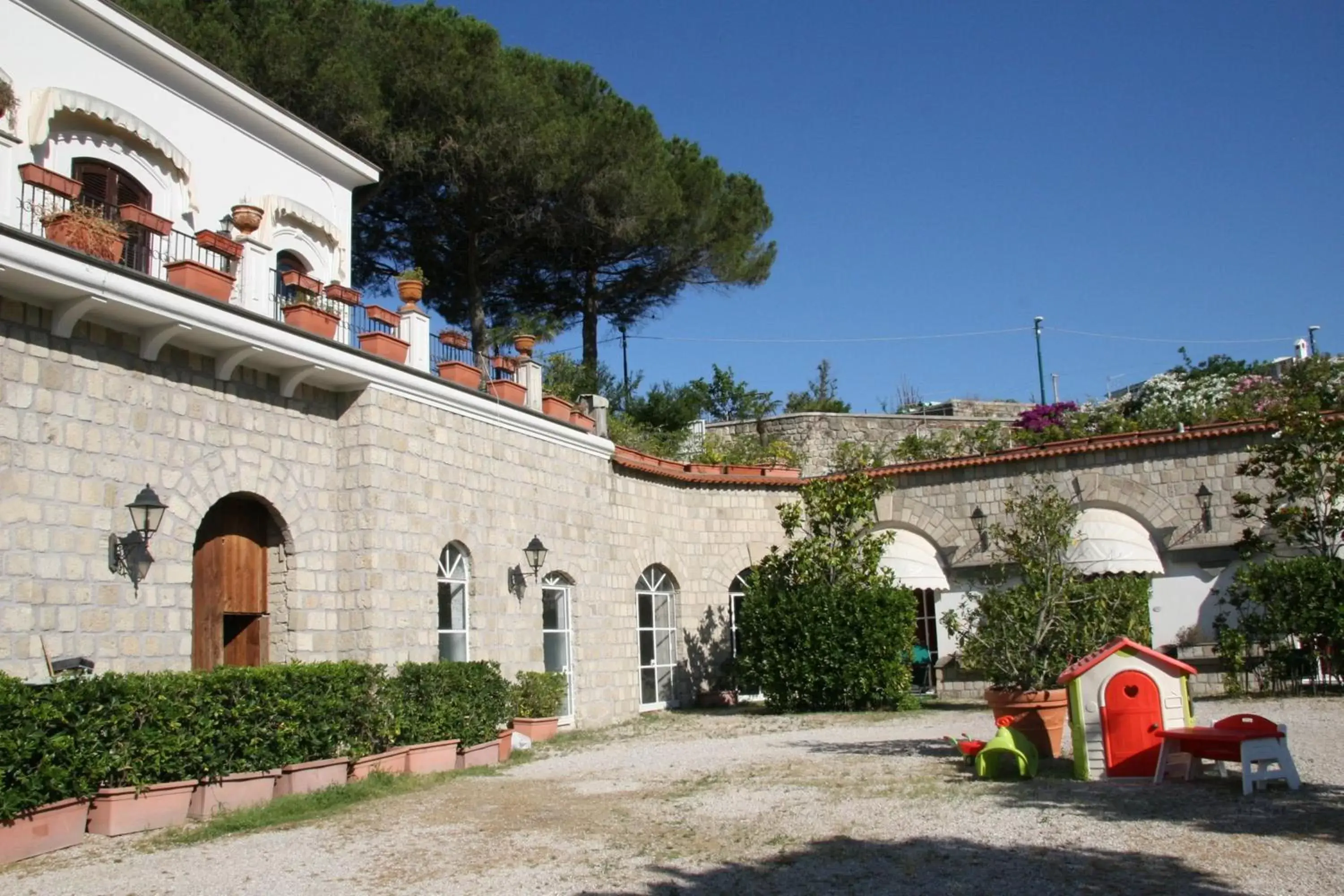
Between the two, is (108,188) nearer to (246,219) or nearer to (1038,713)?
(246,219)

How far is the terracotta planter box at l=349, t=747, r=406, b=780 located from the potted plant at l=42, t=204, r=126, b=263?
498cm

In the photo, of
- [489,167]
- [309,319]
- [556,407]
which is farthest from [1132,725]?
[489,167]

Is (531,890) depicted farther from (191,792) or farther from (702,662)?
(702,662)

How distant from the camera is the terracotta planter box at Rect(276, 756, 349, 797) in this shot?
→ 1005 cm

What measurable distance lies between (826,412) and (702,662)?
11513mm

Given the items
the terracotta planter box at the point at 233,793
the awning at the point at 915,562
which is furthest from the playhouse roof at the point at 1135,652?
the awning at the point at 915,562

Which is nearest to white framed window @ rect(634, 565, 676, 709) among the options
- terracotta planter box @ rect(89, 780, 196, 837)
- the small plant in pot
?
the small plant in pot

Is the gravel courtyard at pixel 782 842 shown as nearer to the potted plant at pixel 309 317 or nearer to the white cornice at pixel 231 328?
the white cornice at pixel 231 328

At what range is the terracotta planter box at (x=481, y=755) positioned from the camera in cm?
1266

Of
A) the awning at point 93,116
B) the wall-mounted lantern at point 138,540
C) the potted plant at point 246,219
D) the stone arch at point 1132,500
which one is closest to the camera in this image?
the wall-mounted lantern at point 138,540

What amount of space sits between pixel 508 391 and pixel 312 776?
23.1 feet

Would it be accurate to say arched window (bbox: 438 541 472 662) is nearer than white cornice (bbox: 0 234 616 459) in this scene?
No

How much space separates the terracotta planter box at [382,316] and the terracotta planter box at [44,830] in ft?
21.8

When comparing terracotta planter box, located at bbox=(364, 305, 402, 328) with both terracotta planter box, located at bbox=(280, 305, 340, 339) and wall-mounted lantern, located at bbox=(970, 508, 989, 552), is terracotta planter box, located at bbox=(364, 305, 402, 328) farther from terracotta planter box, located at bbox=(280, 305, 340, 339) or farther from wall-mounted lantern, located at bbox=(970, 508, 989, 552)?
wall-mounted lantern, located at bbox=(970, 508, 989, 552)
